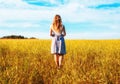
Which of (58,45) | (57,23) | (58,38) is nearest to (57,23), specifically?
(57,23)

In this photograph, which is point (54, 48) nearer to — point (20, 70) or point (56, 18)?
point (56, 18)

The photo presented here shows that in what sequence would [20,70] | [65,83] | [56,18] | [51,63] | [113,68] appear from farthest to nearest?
[51,63], [56,18], [113,68], [20,70], [65,83]

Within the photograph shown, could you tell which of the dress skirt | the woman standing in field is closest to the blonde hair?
the woman standing in field

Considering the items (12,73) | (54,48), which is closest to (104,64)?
(54,48)

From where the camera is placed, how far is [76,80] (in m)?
7.13

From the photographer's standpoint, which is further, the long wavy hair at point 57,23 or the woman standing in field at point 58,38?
the woman standing in field at point 58,38

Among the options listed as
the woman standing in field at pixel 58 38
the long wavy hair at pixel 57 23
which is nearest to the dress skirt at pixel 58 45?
the woman standing in field at pixel 58 38

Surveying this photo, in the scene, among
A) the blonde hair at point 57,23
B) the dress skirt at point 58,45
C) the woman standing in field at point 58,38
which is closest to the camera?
the blonde hair at point 57,23

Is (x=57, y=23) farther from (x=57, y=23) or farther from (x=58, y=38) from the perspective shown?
(x=58, y=38)

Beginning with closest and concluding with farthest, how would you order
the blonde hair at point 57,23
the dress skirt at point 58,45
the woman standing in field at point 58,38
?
the blonde hair at point 57,23 → the woman standing in field at point 58,38 → the dress skirt at point 58,45

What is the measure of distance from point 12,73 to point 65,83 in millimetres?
1056

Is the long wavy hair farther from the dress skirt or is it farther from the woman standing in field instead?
the dress skirt

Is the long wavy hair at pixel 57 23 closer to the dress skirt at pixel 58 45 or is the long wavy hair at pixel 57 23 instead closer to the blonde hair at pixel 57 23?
the blonde hair at pixel 57 23

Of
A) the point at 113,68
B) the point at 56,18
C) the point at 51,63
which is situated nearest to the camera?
the point at 113,68
